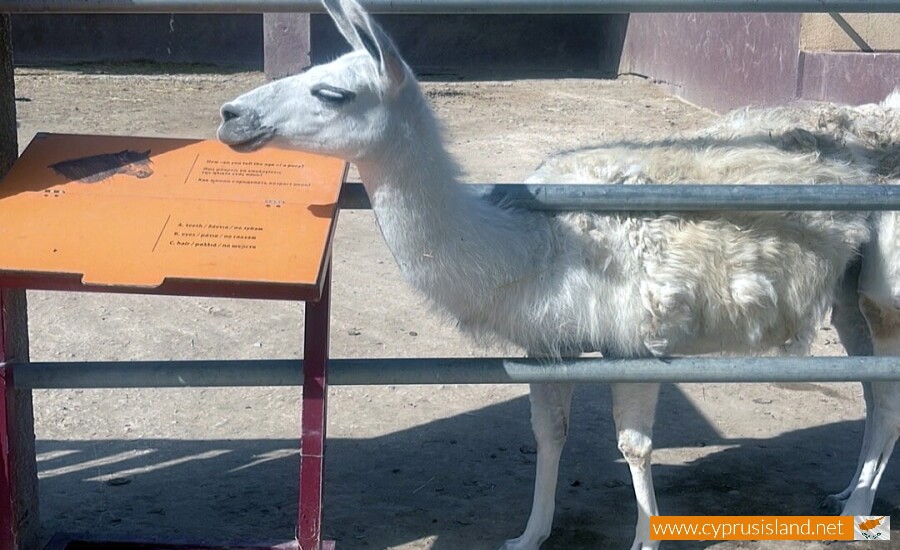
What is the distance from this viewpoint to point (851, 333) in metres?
3.98

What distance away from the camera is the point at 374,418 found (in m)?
4.70

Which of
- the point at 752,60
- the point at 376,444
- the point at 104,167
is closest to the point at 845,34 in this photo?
the point at 752,60

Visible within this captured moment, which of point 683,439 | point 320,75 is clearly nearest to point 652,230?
point 320,75

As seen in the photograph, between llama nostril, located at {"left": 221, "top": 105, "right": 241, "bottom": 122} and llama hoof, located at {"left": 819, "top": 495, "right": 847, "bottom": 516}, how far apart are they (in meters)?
2.62

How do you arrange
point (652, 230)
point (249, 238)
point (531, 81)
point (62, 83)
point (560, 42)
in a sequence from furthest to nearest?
1. point (560, 42)
2. point (531, 81)
3. point (62, 83)
4. point (652, 230)
5. point (249, 238)

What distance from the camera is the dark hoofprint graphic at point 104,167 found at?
296 cm

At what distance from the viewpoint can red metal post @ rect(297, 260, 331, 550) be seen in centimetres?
292

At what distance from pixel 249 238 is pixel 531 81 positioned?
10.4 metres

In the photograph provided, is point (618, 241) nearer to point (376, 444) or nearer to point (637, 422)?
Result: point (637, 422)

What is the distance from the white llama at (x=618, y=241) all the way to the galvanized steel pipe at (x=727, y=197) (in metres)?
0.26

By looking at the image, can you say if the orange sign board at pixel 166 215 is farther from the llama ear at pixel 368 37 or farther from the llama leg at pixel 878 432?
the llama leg at pixel 878 432

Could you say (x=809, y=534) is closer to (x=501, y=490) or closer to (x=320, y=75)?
(x=501, y=490)

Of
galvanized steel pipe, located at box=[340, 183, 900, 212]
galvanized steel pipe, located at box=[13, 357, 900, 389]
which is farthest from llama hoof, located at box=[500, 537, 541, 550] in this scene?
galvanized steel pipe, located at box=[340, 183, 900, 212]

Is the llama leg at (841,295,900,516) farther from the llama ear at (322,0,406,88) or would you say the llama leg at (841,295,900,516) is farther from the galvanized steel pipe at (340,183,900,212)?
the llama ear at (322,0,406,88)
